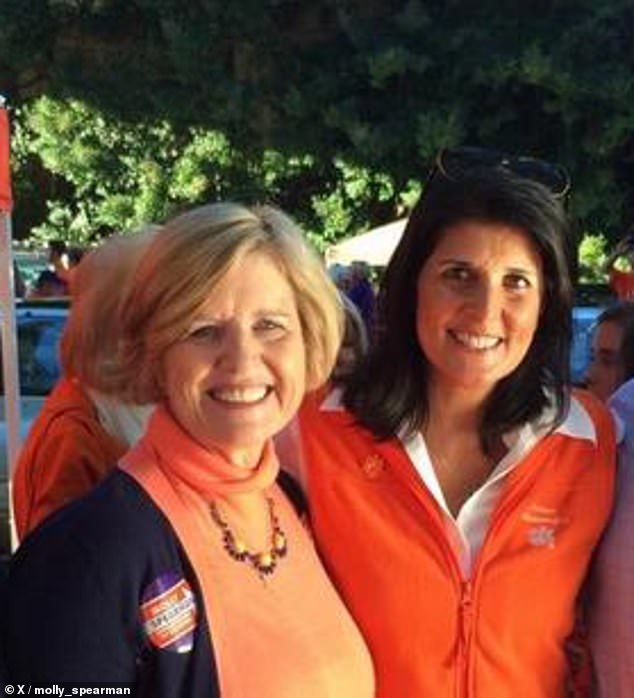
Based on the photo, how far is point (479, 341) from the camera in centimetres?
206

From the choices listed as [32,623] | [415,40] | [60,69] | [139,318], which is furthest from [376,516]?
[60,69]

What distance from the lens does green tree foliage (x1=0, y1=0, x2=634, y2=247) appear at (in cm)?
1134

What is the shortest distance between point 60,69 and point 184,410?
1278 cm

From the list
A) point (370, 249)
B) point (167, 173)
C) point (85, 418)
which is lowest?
point (370, 249)

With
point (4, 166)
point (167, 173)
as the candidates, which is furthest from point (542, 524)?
point (167, 173)

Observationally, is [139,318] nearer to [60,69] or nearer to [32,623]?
[32,623]

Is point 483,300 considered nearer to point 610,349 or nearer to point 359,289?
point 610,349

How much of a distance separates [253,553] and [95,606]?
33 centimetres

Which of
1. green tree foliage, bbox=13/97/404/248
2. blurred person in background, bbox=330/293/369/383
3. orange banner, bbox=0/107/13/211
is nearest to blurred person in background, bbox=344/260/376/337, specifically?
orange banner, bbox=0/107/13/211

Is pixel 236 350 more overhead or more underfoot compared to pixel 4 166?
more underfoot

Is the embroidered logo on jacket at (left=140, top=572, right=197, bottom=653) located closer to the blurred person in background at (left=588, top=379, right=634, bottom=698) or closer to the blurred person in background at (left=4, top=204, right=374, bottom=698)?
the blurred person in background at (left=4, top=204, right=374, bottom=698)

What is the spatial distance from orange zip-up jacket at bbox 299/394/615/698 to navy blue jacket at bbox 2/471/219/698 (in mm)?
391

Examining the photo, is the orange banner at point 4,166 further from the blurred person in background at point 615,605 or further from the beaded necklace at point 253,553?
the blurred person in background at point 615,605

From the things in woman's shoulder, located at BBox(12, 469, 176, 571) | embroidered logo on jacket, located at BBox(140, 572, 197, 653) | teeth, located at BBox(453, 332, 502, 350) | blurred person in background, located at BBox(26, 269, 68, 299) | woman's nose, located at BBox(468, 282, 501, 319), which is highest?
woman's nose, located at BBox(468, 282, 501, 319)
